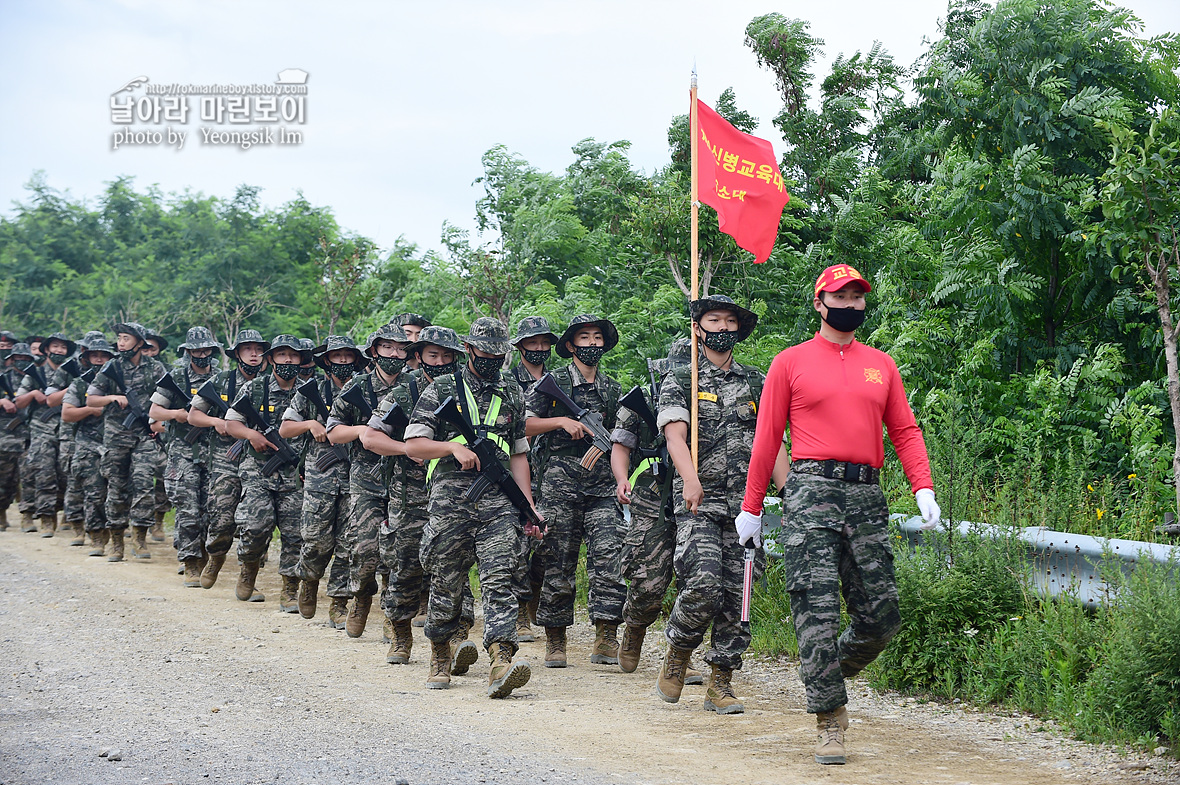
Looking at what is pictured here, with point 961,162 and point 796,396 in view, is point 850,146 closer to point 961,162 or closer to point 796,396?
point 961,162

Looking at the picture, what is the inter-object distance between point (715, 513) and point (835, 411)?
1.34 metres

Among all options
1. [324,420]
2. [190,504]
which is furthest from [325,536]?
[190,504]

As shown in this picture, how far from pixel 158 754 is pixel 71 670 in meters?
2.47

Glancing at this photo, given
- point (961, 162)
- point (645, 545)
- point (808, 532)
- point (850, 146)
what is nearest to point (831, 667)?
point (808, 532)

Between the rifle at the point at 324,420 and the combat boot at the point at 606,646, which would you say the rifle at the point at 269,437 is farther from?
the combat boot at the point at 606,646

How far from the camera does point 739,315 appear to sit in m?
6.56

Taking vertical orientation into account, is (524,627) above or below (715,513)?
below

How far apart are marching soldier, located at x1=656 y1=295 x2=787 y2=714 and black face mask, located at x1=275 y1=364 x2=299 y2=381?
17.8 ft

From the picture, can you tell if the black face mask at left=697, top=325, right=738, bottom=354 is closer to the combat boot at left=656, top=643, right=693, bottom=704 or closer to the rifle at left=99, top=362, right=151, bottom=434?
the combat boot at left=656, top=643, right=693, bottom=704

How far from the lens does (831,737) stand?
5.15 metres

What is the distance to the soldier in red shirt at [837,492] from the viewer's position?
518 centimetres

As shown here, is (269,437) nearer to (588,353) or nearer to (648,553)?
(588,353)

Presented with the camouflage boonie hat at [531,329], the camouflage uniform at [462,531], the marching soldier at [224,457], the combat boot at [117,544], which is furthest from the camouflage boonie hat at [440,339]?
the combat boot at [117,544]

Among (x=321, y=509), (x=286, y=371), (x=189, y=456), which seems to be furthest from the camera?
(x=189, y=456)
